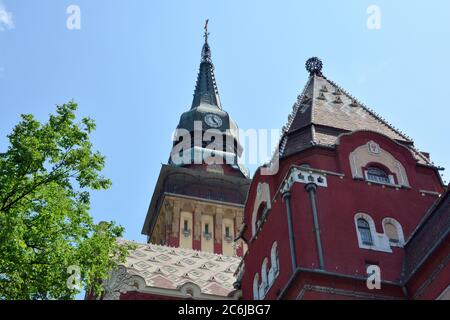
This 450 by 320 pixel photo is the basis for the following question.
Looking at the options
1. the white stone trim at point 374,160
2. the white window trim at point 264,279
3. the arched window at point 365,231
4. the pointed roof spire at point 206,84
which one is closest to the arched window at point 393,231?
the arched window at point 365,231

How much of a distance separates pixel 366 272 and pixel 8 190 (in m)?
11.2

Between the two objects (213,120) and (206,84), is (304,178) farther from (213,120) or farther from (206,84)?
(206,84)

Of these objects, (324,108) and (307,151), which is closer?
(307,151)

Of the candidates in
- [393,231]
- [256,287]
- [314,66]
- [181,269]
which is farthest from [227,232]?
[393,231]

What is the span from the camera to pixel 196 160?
56.0m

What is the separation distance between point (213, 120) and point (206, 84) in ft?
25.7

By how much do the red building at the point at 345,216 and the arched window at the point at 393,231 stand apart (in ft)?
0.11

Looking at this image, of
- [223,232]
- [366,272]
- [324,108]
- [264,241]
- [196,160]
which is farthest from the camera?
[196,160]

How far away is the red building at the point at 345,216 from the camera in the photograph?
22172 millimetres

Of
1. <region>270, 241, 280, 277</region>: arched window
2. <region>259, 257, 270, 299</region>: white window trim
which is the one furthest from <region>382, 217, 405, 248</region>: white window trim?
<region>259, 257, 270, 299</region>: white window trim
